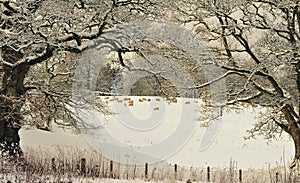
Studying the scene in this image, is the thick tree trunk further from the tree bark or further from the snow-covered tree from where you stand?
the tree bark

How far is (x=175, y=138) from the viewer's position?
23.0m

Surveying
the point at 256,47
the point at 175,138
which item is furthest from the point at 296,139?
the point at 175,138

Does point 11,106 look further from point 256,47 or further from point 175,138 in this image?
point 175,138

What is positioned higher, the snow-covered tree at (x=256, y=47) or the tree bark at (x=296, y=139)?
the snow-covered tree at (x=256, y=47)

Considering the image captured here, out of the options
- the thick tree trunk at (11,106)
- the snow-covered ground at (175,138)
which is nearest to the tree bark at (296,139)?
the snow-covered ground at (175,138)

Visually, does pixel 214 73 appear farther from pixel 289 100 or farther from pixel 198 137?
pixel 198 137

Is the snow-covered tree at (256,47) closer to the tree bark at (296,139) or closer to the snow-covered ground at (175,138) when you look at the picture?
the tree bark at (296,139)

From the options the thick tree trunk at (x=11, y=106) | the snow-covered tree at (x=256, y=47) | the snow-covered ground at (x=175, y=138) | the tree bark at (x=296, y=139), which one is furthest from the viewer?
the snow-covered ground at (x=175, y=138)

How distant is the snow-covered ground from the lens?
1761cm

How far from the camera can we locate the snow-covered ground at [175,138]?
1761 centimetres

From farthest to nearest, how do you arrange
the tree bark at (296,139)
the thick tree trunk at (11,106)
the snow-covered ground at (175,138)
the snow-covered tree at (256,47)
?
the snow-covered ground at (175,138), the tree bark at (296,139), the snow-covered tree at (256,47), the thick tree trunk at (11,106)

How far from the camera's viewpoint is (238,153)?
64.7ft

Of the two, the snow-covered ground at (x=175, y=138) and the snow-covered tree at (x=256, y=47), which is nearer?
the snow-covered tree at (x=256, y=47)

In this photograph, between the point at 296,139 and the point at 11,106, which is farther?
the point at 296,139
